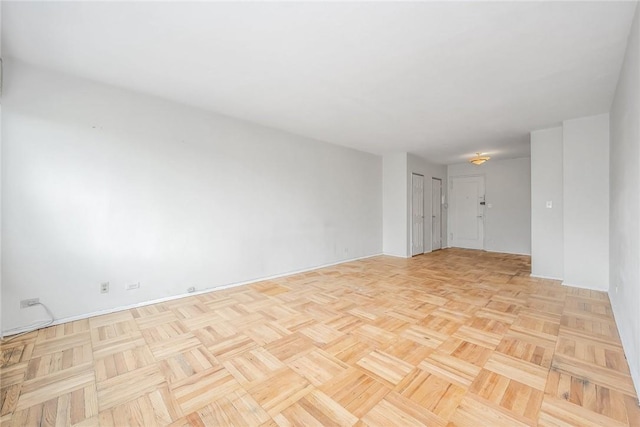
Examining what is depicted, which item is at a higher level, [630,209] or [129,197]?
[129,197]

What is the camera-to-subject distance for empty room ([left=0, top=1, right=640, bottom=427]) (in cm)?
167

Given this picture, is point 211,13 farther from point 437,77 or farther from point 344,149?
point 344,149

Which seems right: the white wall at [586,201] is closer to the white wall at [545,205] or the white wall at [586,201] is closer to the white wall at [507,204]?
the white wall at [545,205]

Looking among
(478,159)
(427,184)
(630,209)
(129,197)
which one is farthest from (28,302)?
(478,159)

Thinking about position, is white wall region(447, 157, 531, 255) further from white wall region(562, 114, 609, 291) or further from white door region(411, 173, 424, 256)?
white wall region(562, 114, 609, 291)

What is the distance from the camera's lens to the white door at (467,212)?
23.5 feet

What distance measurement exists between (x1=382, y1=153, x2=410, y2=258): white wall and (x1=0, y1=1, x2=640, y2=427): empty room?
147 cm

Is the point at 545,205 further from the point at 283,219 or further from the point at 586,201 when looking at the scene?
the point at 283,219

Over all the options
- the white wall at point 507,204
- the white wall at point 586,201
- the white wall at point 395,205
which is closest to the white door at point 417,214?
the white wall at point 395,205

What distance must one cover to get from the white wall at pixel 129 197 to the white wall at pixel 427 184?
288 centimetres

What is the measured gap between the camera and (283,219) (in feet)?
14.9

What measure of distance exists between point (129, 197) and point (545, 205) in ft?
20.0

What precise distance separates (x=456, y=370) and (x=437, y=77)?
2603 millimetres

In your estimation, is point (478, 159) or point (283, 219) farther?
point (478, 159)
